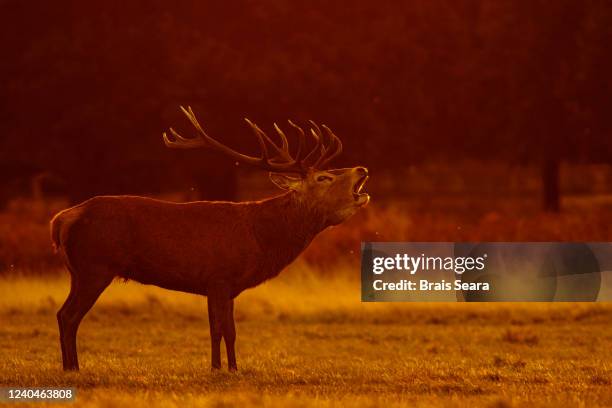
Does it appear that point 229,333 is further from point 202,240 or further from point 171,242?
point 171,242

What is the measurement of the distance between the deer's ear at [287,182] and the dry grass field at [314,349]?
177 centimetres

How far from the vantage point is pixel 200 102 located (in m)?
33.3

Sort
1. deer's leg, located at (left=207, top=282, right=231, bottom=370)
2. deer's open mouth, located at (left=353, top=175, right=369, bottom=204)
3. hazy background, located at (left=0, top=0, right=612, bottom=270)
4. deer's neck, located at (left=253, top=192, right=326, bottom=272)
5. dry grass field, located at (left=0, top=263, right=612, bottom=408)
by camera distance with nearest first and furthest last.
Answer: dry grass field, located at (left=0, top=263, right=612, bottom=408)
deer's leg, located at (left=207, top=282, right=231, bottom=370)
deer's open mouth, located at (left=353, top=175, right=369, bottom=204)
deer's neck, located at (left=253, top=192, right=326, bottom=272)
hazy background, located at (left=0, top=0, right=612, bottom=270)

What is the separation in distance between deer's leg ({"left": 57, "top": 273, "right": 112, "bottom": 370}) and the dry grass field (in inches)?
8.9

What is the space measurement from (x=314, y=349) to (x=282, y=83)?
17535 millimetres

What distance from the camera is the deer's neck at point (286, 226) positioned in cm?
1283

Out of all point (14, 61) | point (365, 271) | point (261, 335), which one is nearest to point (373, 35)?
point (14, 61)

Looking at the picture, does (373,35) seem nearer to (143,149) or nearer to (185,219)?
(143,149)

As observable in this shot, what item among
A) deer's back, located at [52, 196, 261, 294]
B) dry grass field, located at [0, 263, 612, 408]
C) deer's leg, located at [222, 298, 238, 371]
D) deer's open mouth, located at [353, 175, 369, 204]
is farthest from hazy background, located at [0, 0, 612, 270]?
deer's leg, located at [222, 298, 238, 371]

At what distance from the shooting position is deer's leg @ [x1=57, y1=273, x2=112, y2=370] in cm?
1233

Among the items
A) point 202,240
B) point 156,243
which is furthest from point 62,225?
point 202,240

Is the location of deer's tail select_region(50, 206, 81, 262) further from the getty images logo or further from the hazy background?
the hazy background

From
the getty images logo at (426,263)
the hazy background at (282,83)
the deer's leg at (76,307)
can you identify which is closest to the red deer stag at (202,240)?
the deer's leg at (76,307)

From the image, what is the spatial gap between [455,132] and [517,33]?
4.93 meters
